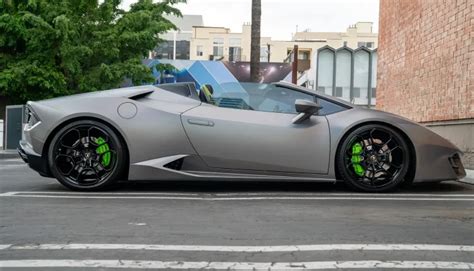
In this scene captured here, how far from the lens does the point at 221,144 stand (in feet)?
19.3

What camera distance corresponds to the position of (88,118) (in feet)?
19.5

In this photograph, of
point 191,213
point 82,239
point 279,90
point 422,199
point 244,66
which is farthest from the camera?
point 244,66

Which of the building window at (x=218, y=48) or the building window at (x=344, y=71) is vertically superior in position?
the building window at (x=218, y=48)

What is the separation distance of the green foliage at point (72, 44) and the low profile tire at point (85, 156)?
573 inches

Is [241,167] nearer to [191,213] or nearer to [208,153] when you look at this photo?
[208,153]

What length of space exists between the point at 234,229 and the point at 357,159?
228cm

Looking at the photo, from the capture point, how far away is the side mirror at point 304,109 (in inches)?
230

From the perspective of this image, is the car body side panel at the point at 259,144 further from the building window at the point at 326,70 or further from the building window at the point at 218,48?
the building window at the point at 218,48

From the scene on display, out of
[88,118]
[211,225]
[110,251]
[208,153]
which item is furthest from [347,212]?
[88,118]

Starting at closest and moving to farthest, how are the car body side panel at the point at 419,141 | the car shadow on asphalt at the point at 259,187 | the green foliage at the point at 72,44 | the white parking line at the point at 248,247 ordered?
the white parking line at the point at 248,247, the car body side panel at the point at 419,141, the car shadow on asphalt at the point at 259,187, the green foliage at the point at 72,44

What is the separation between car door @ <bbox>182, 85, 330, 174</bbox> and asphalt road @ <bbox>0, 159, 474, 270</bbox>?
32 centimetres

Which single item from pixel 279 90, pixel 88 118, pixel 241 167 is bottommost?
pixel 241 167

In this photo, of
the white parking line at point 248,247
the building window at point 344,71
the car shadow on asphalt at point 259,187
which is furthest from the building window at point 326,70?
the white parking line at point 248,247

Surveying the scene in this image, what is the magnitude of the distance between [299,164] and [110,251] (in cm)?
279
